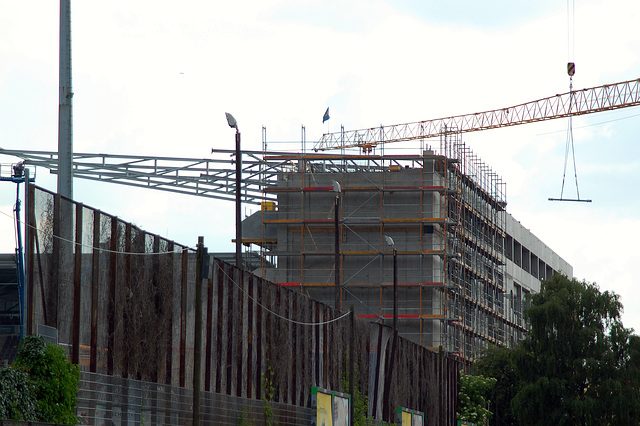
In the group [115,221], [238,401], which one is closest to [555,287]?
[238,401]

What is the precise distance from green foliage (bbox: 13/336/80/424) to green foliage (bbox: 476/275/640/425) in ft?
132

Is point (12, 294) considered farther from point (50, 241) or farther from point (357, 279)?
point (357, 279)

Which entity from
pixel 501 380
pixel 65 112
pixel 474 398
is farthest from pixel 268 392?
pixel 501 380

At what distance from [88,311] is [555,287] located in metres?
43.3

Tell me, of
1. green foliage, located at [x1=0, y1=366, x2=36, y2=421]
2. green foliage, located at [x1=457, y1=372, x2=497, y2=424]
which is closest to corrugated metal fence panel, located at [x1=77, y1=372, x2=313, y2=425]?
green foliage, located at [x1=0, y1=366, x2=36, y2=421]

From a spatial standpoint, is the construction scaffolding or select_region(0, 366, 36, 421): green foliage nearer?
select_region(0, 366, 36, 421): green foliage

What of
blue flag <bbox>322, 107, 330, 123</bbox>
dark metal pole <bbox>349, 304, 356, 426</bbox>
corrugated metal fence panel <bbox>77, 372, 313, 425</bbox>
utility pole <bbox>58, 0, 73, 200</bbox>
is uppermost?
blue flag <bbox>322, 107, 330, 123</bbox>

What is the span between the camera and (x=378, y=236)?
69.6m

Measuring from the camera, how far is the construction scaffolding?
6825 centimetres

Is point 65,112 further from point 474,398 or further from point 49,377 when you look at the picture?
point 474,398

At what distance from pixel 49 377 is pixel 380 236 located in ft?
165

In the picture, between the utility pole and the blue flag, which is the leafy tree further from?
the utility pole

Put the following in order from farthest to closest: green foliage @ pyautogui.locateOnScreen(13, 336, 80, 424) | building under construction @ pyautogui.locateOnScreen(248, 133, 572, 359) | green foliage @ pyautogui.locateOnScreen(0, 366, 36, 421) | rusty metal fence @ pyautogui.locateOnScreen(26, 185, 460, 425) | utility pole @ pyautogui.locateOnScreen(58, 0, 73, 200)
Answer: building under construction @ pyautogui.locateOnScreen(248, 133, 572, 359), utility pole @ pyautogui.locateOnScreen(58, 0, 73, 200), rusty metal fence @ pyautogui.locateOnScreen(26, 185, 460, 425), green foliage @ pyautogui.locateOnScreen(13, 336, 80, 424), green foliage @ pyautogui.locateOnScreen(0, 366, 36, 421)

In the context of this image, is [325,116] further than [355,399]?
Yes
